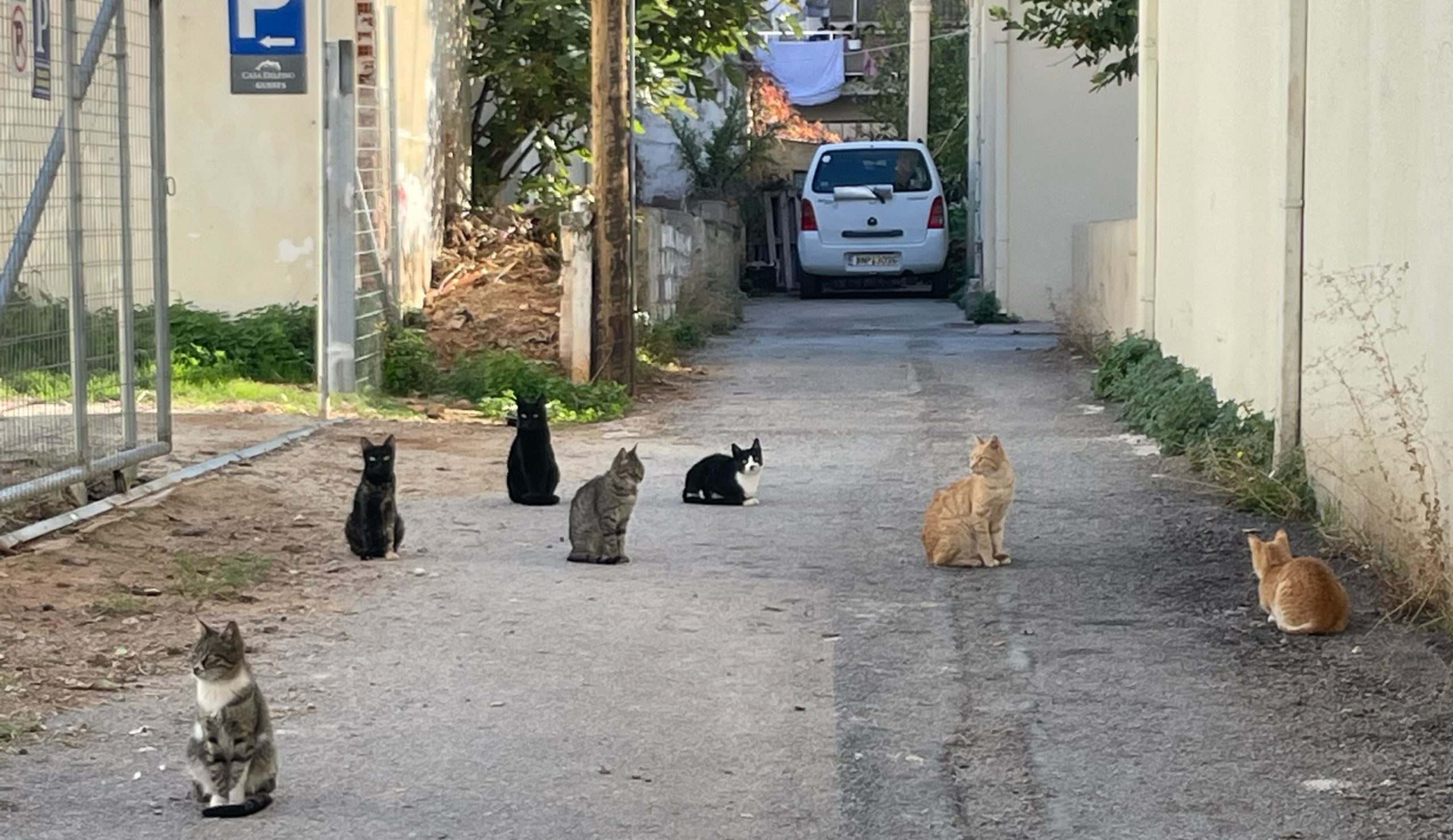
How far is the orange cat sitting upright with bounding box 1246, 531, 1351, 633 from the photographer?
20.6 feet

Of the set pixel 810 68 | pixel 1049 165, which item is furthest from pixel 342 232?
pixel 810 68

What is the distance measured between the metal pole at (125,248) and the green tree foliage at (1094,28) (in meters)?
10.7

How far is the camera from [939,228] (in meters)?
27.0

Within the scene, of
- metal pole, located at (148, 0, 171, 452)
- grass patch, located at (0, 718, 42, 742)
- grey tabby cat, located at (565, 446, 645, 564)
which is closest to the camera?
grass patch, located at (0, 718, 42, 742)

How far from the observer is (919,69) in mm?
31719

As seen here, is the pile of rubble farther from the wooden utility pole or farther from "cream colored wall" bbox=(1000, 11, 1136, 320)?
"cream colored wall" bbox=(1000, 11, 1136, 320)

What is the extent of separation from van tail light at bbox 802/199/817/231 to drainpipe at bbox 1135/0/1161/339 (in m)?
11.4

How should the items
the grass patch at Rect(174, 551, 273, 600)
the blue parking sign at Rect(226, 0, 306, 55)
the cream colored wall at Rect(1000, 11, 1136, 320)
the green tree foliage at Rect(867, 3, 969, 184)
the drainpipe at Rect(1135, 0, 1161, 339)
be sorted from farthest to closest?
the green tree foliage at Rect(867, 3, 969, 184)
the cream colored wall at Rect(1000, 11, 1136, 320)
the drainpipe at Rect(1135, 0, 1161, 339)
the blue parking sign at Rect(226, 0, 306, 55)
the grass patch at Rect(174, 551, 273, 600)

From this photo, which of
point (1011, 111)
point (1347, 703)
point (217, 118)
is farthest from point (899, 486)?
point (1011, 111)

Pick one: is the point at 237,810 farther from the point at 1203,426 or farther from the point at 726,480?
the point at 1203,426

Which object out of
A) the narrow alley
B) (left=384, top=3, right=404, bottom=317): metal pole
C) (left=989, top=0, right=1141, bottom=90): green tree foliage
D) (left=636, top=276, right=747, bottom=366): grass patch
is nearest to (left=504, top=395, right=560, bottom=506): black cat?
the narrow alley

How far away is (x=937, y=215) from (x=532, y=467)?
18.1 meters

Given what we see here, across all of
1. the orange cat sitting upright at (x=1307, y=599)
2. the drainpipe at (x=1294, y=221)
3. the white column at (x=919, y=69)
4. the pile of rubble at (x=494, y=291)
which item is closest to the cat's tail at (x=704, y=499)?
the drainpipe at (x=1294, y=221)

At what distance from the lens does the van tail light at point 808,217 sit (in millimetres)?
26891
